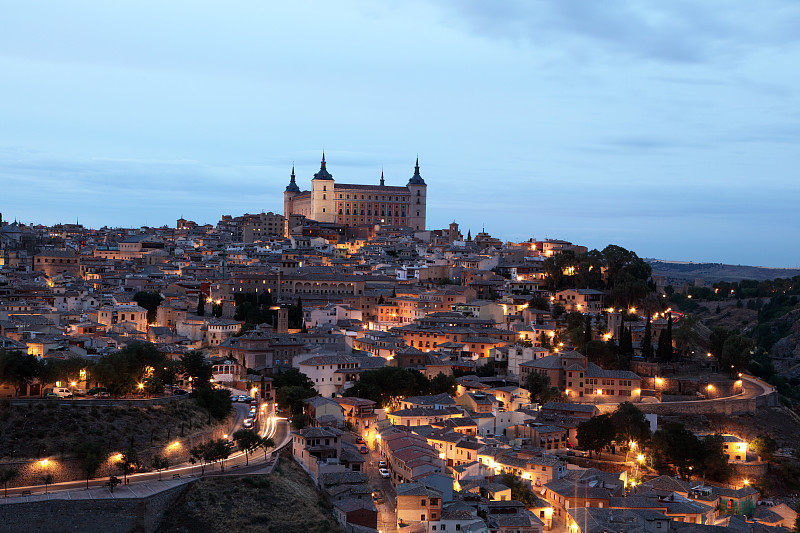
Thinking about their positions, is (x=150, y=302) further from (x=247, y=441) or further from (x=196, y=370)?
(x=247, y=441)

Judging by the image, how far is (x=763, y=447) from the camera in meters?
34.1

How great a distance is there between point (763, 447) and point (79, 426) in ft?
81.1

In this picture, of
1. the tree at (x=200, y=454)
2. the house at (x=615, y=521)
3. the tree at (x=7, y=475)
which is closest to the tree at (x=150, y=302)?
the tree at (x=200, y=454)

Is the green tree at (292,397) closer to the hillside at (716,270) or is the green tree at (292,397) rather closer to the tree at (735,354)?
the tree at (735,354)

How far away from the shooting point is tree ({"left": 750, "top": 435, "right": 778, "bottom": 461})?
34.1m

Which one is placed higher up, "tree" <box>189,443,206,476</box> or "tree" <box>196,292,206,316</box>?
"tree" <box>196,292,206,316</box>

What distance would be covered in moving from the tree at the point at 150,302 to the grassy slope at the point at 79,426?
1864 centimetres

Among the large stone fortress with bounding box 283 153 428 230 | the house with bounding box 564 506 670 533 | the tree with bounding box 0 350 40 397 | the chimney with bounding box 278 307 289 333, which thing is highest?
the large stone fortress with bounding box 283 153 428 230

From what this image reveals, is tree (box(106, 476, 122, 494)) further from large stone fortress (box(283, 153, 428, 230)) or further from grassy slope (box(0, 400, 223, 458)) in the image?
large stone fortress (box(283, 153, 428, 230))

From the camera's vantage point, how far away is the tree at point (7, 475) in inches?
864

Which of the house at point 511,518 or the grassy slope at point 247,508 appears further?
the house at point 511,518

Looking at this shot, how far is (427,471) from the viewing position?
2656 centimetres

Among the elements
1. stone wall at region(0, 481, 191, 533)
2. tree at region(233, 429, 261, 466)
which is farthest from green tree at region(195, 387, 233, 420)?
stone wall at region(0, 481, 191, 533)

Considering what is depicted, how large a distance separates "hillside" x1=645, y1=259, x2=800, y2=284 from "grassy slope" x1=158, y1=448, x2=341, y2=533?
140m
